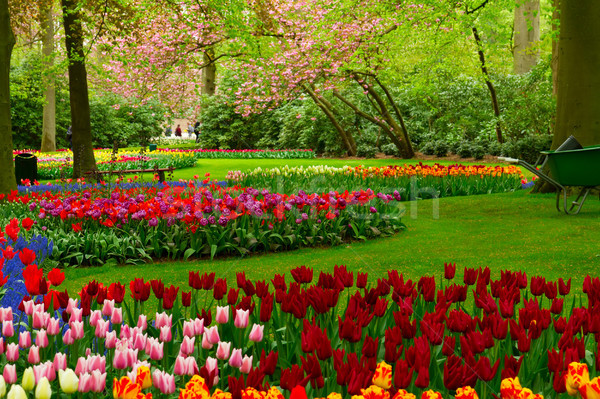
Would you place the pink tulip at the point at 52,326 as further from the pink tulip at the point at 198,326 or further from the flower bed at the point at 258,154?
the flower bed at the point at 258,154

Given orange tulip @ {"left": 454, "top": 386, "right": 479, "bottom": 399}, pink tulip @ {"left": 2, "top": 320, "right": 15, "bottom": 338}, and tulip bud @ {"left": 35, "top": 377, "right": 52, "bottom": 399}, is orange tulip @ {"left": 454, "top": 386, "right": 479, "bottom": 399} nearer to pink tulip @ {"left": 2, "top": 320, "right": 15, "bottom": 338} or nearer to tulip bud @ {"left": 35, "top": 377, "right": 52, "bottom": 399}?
tulip bud @ {"left": 35, "top": 377, "right": 52, "bottom": 399}

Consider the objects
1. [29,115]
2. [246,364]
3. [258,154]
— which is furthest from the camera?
[29,115]

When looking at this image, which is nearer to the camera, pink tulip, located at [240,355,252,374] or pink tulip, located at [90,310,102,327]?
pink tulip, located at [240,355,252,374]

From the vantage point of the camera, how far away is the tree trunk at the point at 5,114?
9.45 m

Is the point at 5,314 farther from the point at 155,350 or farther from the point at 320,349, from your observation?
the point at 320,349

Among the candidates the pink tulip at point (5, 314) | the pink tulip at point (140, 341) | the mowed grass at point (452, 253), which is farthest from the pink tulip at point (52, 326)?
the mowed grass at point (452, 253)

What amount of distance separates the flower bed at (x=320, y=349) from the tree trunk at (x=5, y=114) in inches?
271

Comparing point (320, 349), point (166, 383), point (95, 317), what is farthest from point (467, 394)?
point (95, 317)

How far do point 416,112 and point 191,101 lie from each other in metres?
20.4

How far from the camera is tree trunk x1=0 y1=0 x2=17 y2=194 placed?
372 inches

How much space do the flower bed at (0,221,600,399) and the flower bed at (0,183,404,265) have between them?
318 cm

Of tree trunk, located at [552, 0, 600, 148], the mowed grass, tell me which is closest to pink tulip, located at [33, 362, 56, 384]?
the mowed grass

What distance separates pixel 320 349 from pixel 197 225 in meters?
4.79

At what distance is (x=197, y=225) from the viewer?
676 centimetres
